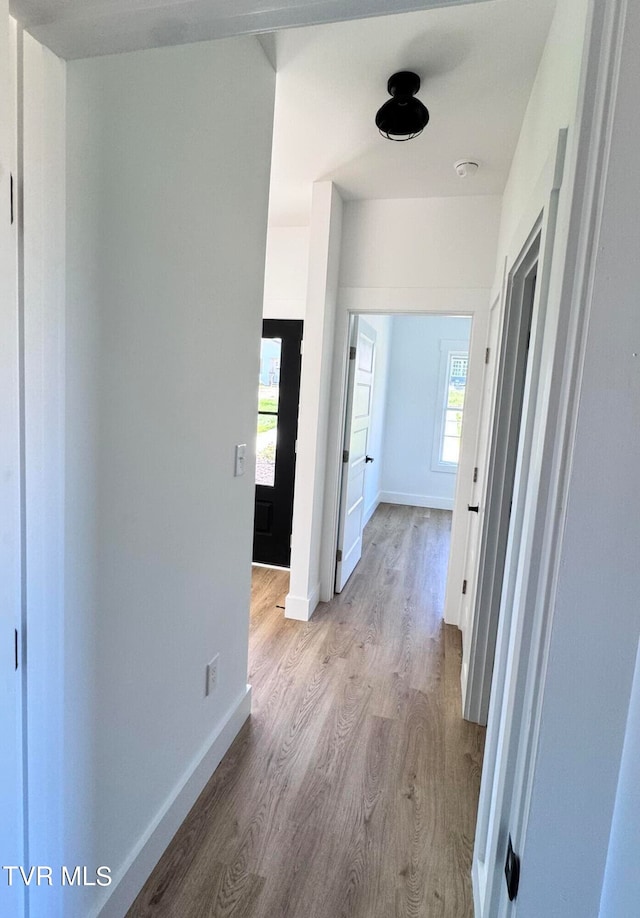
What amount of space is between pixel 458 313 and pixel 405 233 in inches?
24.2

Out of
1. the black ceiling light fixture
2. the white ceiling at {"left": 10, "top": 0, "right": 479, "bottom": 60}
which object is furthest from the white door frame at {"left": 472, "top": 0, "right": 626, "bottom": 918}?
the black ceiling light fixture

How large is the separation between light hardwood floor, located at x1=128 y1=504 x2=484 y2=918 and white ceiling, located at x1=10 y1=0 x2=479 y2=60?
2038 mm

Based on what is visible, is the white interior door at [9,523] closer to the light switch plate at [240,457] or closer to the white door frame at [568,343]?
the white door frame at [568,343]

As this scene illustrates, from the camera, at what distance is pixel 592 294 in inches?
19.5

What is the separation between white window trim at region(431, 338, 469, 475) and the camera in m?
6.12

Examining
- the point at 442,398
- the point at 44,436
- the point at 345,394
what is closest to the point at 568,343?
the point at 44,436

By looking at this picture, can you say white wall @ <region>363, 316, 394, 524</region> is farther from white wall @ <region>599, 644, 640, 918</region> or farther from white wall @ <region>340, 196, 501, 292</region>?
white wall @ <region>599, 644, 640, 918</region>

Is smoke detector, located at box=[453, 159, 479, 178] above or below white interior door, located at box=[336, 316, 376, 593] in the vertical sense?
above

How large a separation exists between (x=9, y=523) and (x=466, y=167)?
2.66 meters

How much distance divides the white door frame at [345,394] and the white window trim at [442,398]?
3217 mm

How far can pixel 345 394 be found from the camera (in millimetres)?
3311

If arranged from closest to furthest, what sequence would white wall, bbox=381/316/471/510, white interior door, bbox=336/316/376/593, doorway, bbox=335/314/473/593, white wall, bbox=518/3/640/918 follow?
white wall, bbox=518/3/640/918, white interior door, bbox=336/316/376/593, doorway, bbox=335/314/473/593, white wall, bbox=381/316/471/510

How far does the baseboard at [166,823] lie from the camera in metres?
1.30

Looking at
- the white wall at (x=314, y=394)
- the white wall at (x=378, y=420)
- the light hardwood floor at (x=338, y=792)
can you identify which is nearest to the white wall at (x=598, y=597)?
the light hardwood floor at (x=338, y=792)
